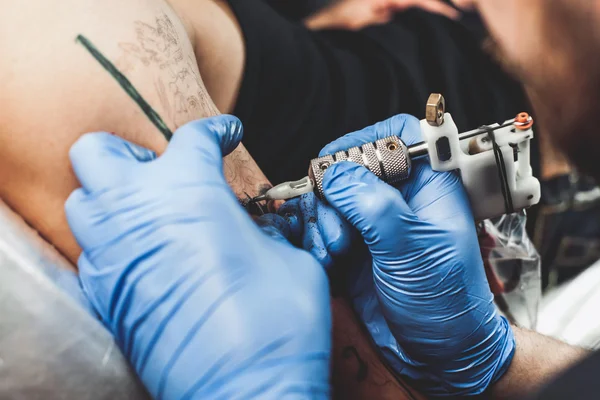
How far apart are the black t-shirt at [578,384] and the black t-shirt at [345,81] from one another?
765mm

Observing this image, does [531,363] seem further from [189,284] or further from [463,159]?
[189,284]

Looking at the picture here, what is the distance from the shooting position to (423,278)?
843 mm

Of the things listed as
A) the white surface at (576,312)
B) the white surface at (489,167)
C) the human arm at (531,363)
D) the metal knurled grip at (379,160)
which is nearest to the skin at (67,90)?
the metal knurled grip at (379,160)

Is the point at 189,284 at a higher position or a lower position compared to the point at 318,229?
higher

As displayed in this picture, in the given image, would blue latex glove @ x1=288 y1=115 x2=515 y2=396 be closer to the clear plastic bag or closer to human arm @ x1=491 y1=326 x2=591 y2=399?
human arm @ x1=491 y1=326 x2=591 y2=399

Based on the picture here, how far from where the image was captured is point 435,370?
94 centimetres

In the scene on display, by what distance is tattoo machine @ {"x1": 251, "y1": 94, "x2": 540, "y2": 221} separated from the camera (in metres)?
0.81

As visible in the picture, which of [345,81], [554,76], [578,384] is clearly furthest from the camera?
[345,81]

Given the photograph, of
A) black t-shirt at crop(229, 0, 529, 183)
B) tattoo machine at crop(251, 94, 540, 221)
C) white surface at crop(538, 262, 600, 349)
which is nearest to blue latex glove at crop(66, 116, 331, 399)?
tattoo machine at crop(251, 94, 540, 221)

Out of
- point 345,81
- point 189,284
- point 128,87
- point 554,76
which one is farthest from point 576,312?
point 128,87

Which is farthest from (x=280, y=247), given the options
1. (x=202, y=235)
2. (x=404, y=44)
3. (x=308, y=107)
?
(x=404, y=44)

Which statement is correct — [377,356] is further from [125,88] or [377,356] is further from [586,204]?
[586,204]

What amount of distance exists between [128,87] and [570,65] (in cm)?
71

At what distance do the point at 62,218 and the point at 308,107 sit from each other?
64cm
